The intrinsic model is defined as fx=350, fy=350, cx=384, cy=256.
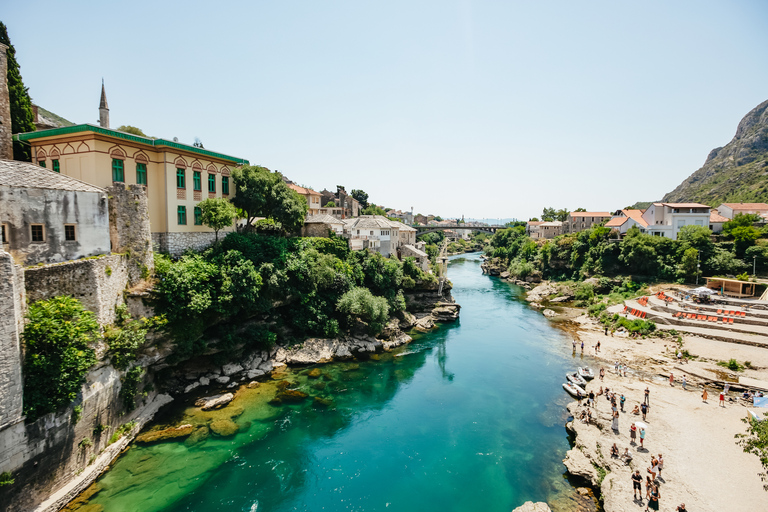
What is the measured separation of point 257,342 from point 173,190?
11125mm

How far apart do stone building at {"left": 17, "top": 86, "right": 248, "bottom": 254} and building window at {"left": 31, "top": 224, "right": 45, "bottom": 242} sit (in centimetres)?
523

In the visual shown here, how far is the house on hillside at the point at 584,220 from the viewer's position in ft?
222

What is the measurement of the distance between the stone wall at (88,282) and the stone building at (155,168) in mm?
5346

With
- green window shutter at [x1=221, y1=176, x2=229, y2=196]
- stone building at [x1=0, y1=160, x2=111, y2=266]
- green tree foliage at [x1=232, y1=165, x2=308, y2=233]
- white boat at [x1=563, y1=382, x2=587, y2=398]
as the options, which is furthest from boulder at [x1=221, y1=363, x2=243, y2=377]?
white boat at [x1=563, y1=382, x2=587, y2=398]

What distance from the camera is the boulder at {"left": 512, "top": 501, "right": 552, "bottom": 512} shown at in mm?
12484

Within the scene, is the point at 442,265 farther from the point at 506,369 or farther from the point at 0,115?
the point at 0,115

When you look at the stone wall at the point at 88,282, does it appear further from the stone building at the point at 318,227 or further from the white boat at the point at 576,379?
the white boat at the point at 576,379

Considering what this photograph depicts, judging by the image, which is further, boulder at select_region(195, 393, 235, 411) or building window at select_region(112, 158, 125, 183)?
building window at select_region(112, 158, 125, 183)

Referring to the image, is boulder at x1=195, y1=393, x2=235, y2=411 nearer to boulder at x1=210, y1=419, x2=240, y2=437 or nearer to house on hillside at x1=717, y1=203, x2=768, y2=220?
boulder at x1=210, y1=419, x2=240, y2=437

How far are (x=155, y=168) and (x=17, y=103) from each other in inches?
344

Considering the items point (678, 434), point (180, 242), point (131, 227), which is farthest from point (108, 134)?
point (678, 434)

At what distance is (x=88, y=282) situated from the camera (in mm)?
14102

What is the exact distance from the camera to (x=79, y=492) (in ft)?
40.9

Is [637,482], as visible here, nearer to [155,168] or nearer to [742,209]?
[155,168]
